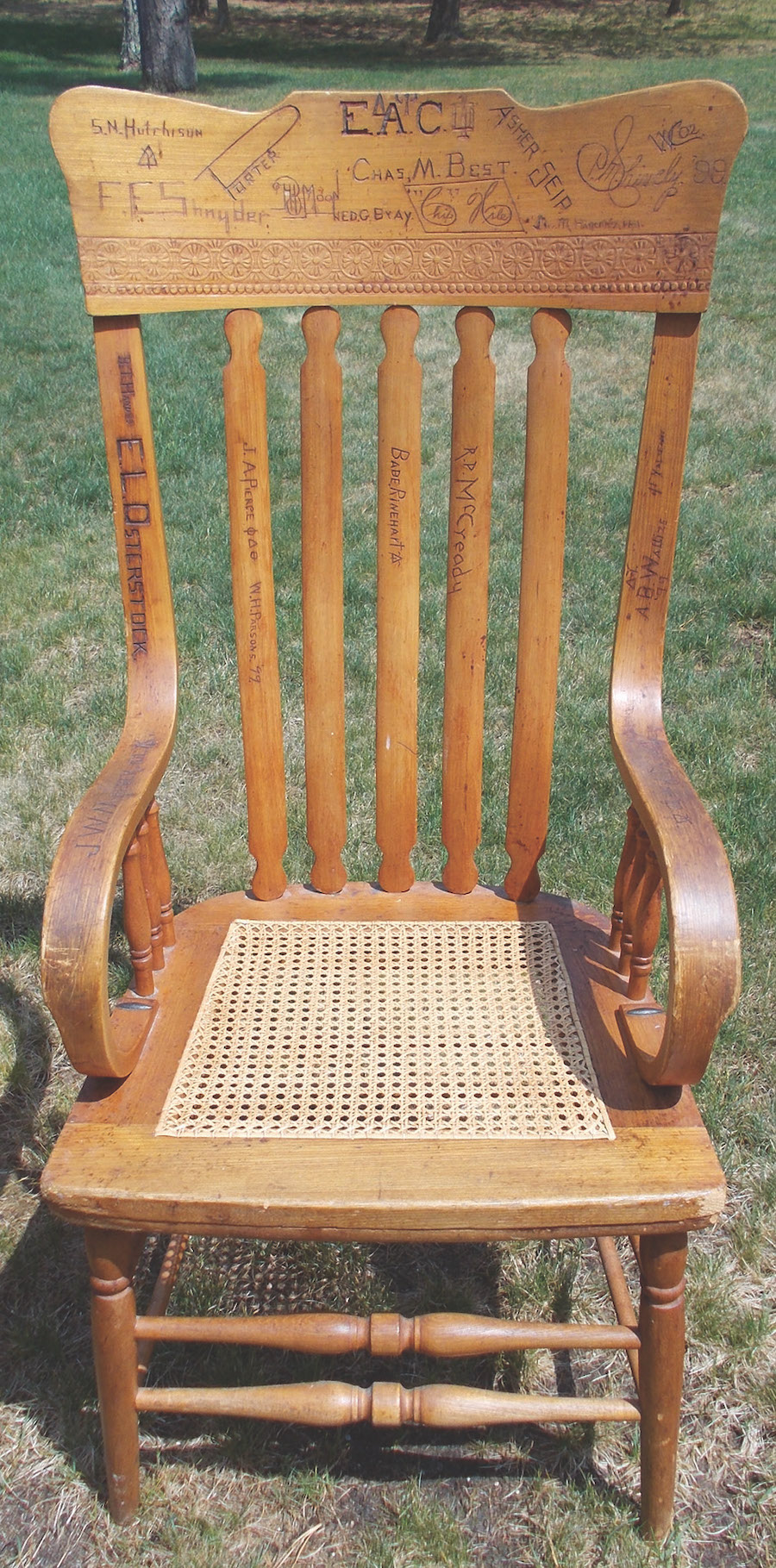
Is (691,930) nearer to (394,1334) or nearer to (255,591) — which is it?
(394,1334)

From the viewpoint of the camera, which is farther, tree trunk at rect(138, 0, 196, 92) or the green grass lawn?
tree trunk at rect(138, 0, 196, 92)

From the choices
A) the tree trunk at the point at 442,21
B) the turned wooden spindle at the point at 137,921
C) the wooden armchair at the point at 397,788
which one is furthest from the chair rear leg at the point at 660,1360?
the tree trunk at the point at 442,21

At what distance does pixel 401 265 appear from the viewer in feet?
5.22

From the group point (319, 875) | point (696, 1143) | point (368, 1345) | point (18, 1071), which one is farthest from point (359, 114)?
point (18, 1071)

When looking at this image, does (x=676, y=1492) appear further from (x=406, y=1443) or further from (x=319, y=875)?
(x=319, y=875)

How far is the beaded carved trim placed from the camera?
1.43 metres

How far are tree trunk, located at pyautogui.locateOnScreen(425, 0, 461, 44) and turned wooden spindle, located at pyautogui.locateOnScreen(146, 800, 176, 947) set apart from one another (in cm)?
2100

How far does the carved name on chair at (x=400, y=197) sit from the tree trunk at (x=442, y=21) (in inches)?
814

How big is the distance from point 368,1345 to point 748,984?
1.26 meters

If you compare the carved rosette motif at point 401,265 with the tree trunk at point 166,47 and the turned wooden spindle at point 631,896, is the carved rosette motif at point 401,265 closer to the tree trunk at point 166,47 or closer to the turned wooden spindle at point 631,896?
the turned wooden spindle at point 631,896

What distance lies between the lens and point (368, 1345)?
58.8 inches

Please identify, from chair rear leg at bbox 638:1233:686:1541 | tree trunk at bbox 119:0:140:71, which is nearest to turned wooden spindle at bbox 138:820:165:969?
chair rear leg at bbox 638:1233:686:1541

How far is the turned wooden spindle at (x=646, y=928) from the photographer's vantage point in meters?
1.57

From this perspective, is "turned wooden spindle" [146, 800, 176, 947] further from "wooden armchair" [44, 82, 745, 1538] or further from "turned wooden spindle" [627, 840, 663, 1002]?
"turned wooden spindle" [627, 840, 663, 1002]
